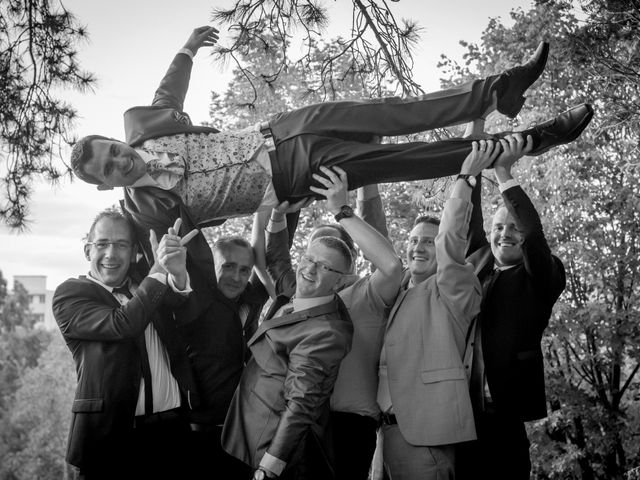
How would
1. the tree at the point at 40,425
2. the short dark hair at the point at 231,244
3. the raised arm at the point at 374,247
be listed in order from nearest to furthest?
the raised arm at the point at 374,247, the short dark hair at the point at 231,244, the tree at the point at 40,425

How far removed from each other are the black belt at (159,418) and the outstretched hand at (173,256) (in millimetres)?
540

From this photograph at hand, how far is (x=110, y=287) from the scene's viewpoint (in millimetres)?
3131

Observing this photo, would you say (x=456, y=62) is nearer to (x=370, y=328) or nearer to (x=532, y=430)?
(x=532, y=430)

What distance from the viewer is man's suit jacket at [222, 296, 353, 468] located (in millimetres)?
2725

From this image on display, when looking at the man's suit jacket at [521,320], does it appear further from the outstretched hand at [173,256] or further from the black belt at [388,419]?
the outstretched hand at [173,256]

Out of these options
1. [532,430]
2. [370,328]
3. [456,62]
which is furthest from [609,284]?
[370,328]

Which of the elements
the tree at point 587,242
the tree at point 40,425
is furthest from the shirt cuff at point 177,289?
the tree at point 40,425

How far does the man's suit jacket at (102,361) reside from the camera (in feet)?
9.34

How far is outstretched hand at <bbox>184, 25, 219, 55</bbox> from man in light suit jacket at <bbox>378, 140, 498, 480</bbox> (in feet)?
5.40

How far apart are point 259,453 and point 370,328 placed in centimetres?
73

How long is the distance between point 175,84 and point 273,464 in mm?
2004

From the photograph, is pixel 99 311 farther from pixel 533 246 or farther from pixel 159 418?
pixel 533 246

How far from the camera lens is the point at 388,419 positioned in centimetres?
296

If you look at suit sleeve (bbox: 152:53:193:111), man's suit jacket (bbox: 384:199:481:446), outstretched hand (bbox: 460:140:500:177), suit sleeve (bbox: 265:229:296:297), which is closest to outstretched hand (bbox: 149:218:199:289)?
suit sleeve (bbox: 265:229:296:297)
